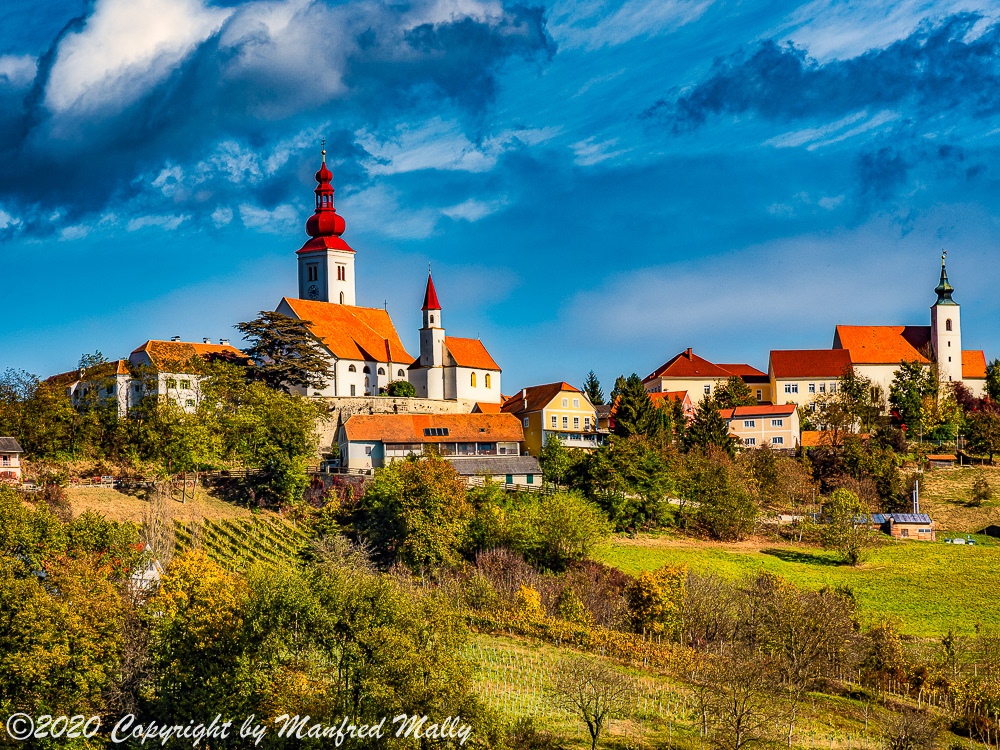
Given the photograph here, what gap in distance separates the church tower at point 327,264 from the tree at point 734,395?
3318 centimetres

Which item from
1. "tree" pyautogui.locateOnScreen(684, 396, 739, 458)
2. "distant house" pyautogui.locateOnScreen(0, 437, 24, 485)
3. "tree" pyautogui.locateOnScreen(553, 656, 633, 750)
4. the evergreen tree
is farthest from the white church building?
"tree" pyautogui.locateOnScreen(553, 656, 633, 750)

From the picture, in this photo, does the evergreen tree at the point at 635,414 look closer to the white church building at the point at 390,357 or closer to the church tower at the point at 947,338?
the white church building at the point at 390,357

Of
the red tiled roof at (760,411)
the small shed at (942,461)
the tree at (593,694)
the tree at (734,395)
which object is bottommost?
the tree at (593,694)

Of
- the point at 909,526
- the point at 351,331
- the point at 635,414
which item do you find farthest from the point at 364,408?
the point at 909,526

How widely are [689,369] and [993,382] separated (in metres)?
25.6

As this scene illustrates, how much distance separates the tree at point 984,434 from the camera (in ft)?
250

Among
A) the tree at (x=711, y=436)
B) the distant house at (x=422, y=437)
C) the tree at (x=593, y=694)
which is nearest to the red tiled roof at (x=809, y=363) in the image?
the tree at (x=711, y=436)

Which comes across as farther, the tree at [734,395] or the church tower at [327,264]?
the church tower at [327,264]

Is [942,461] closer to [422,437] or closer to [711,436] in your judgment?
[711,436]

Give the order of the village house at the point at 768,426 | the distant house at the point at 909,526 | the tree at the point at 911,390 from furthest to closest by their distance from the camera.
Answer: the tree at the point at 911,390
the village house at the point at 768,426
the distant house at the point at 909,526

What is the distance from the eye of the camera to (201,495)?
54.5 meters

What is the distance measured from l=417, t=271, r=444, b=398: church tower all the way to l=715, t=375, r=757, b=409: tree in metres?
24.1

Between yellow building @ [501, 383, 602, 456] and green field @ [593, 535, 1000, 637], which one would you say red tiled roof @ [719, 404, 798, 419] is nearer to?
yellow building @ [501, 383, 602, 456]

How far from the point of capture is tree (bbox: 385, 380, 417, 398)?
74713 mm
